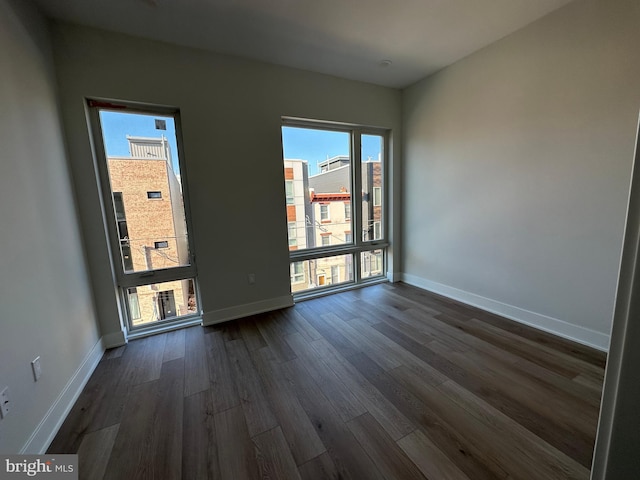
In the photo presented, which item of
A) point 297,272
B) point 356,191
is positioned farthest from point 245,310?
point 356,191

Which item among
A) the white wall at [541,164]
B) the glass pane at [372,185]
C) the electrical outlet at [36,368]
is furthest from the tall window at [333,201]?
the electrical outlet at [36,368]

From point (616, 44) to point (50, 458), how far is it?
4.40 metres

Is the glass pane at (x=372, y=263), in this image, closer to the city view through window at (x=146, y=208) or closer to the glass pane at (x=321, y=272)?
the glass pane at (x=321, y=272)

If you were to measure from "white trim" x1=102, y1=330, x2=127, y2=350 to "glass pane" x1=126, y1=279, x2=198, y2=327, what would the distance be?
190 millimetres

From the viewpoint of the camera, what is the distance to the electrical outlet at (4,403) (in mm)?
1156

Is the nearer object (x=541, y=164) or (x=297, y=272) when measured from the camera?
(x=541, y=164)

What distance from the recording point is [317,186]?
333 centimetres

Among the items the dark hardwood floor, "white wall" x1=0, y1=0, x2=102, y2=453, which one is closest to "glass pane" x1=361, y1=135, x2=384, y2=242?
the dark hardwood floor

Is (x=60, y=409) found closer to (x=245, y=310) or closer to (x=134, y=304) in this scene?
(x=134, y=304)

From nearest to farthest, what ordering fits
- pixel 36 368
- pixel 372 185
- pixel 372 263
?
pixel 36 368
pixel 372 185
pixel 372 263

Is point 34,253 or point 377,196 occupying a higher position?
point 377,196

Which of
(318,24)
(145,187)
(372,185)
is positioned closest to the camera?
(318,24)

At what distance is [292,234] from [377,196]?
1464 millimetres

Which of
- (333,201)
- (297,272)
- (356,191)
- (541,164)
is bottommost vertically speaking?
(297,272)
